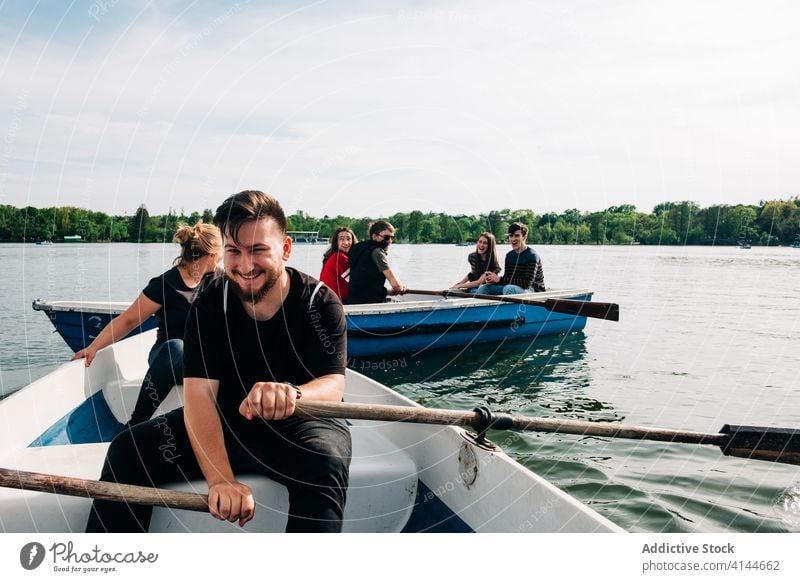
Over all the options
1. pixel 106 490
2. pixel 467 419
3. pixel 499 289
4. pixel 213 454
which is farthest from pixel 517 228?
pixel 106 490

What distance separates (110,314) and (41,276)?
23995 millimetres

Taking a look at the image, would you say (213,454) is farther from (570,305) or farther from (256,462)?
(570,305)

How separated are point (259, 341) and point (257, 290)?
0.71 feet

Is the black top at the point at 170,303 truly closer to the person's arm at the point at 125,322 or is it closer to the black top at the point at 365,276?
the person's arm at the point at 125,322

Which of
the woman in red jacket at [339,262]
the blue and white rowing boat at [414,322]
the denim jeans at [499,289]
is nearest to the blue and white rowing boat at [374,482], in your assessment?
the blue and white rowing boat at [414,322]

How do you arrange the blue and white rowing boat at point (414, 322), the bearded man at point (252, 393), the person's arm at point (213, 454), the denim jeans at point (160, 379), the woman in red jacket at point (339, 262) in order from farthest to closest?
the woman in red jacket at point (339, 262)
the blue and white rowing boat at point (414, 322)
the denim jeans at point (160, 379)
the bearded man at point (252, 393)
the person's arm at point (213, 454)

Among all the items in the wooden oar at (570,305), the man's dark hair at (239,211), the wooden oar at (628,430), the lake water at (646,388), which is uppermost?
the man's dark hair at (239,211)

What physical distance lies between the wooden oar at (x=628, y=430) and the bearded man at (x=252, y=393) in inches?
14.6

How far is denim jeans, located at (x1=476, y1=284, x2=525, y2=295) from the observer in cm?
982

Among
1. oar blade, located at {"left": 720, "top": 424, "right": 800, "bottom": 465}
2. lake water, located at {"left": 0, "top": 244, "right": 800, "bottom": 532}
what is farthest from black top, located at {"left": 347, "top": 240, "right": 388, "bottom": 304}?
oar blade, located at {"left": 720, "top": 424, "right": 800, "bottom": 465}

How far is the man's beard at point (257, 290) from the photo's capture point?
7.66 ft

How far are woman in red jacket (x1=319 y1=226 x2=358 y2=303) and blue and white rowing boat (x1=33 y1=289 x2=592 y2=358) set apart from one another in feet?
1.99
